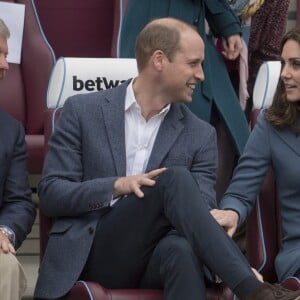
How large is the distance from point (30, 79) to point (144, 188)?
55.9 inches

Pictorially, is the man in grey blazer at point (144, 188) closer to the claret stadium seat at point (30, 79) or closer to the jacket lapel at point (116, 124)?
the jacket lapel at point (116, 124)

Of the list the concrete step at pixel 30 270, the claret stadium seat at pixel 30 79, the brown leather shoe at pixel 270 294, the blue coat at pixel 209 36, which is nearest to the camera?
the brown leather shoe at pixel 270 294

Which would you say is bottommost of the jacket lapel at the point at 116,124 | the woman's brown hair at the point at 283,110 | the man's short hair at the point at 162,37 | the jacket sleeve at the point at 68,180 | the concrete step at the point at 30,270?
the concrete step at the point at 30,270

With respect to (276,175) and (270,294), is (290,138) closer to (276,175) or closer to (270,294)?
(276,175)

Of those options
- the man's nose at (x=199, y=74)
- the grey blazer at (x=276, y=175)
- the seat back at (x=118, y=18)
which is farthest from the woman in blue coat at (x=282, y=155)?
the seat back at (x=118, y=18)

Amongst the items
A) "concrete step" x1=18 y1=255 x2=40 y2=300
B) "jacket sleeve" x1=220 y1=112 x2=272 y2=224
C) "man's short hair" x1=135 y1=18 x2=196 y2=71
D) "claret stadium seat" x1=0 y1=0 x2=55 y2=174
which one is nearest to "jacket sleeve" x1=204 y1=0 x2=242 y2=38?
"man's short hair" x1=135 y1=18 x2=196 y2=71

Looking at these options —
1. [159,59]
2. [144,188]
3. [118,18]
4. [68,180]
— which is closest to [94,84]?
[159,59]

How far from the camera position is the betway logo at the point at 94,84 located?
12.3ft

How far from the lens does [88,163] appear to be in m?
3.51

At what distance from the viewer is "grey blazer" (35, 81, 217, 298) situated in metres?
3.39

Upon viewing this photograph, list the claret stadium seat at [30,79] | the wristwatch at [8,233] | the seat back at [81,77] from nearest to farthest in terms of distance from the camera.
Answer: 1. the wristwatch at [8,233]
2. the seat back at [81,77]
3. the claret stadium seat at [30,79]

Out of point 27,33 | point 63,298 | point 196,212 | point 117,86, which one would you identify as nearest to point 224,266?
point 196,212

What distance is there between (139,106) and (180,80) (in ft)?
0.48

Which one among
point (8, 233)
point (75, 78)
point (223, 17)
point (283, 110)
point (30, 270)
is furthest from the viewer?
point (30, 270)
